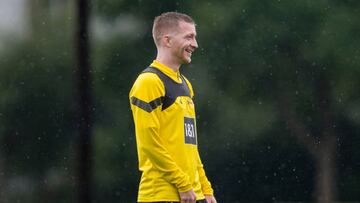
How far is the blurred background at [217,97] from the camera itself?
838 cm

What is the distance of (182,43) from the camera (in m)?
3.18

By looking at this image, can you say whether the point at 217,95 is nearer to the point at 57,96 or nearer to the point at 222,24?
the point at 222,24

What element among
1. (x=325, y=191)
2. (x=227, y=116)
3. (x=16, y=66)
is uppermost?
(x=16, y=66)

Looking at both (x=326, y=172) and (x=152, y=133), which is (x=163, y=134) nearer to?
(x=152, y=133)

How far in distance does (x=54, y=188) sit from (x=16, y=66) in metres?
1.16

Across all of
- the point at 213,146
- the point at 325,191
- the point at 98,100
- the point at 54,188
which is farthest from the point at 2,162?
the point at 325,191

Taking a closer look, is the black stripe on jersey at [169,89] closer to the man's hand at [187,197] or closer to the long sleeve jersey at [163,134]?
the long sleeve jersey at [163,134]

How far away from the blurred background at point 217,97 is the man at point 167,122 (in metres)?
5.01

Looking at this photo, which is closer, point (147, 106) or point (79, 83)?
point (147, 106)

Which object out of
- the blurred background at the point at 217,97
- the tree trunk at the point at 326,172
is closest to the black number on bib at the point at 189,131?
the blurred background at the point at 217,97

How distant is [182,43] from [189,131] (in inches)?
11.6

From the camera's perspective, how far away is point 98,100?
839cm

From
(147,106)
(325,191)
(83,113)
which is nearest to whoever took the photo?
(147,106)

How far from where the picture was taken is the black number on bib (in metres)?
3.14
